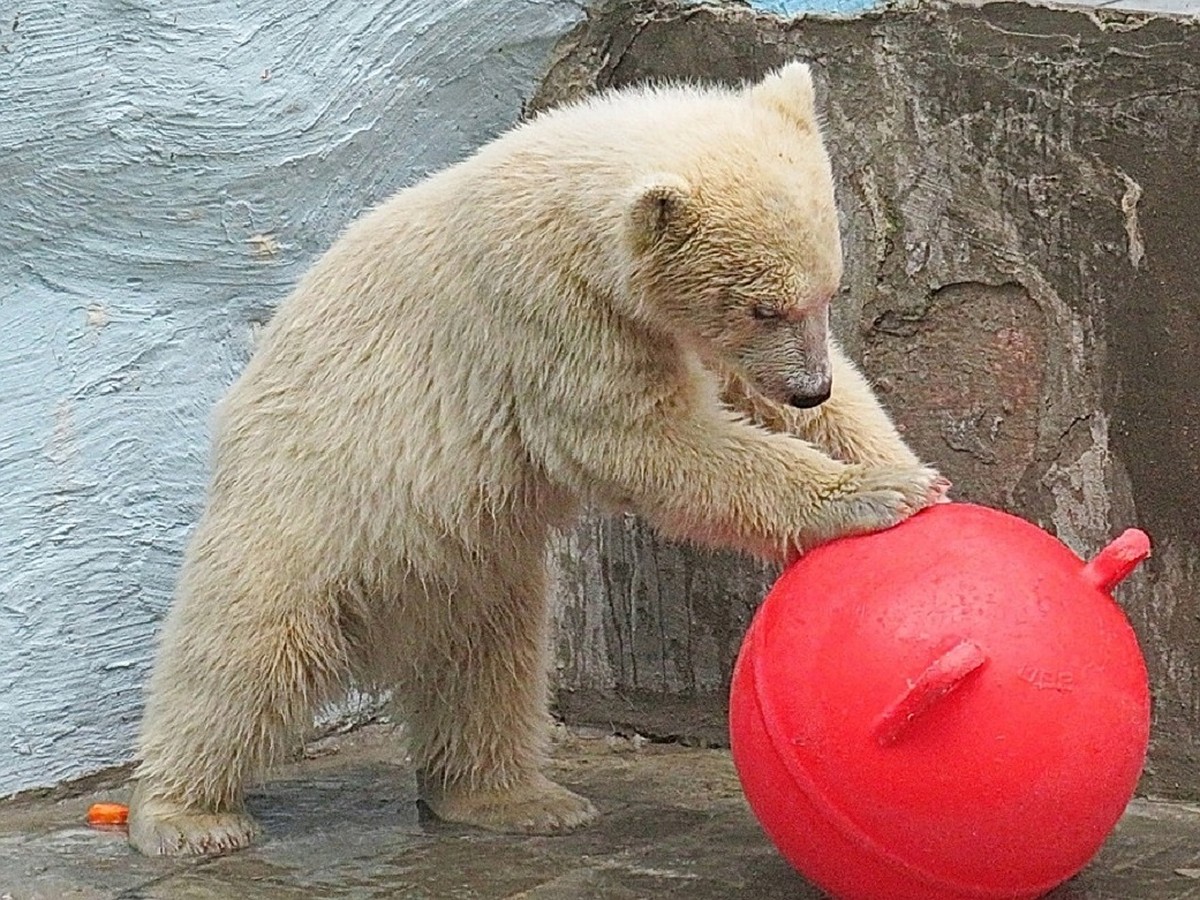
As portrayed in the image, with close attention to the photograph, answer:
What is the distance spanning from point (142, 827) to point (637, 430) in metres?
1.38

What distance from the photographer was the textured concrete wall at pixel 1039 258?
144 inches

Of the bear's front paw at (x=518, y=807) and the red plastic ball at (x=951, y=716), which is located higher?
the red plastic ball at (x=951, y=716)

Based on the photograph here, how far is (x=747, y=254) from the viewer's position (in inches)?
123

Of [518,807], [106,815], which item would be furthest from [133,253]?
[518,807]

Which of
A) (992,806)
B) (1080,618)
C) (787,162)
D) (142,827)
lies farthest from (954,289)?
(142,827)

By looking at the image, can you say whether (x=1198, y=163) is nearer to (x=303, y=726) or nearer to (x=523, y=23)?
(x=523, y=23)

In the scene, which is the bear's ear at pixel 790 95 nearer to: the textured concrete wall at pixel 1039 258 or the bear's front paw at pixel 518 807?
the textured concrete wall at pixel 1039 258

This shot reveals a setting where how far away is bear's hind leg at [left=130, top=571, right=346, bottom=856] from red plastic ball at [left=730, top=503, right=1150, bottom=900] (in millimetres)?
1093

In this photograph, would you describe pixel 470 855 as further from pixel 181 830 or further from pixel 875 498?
pixel 875 498

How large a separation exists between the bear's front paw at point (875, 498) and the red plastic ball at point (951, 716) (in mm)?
89

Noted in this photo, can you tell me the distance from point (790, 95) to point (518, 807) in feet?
5.40

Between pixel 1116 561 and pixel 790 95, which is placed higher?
pixel 790 95

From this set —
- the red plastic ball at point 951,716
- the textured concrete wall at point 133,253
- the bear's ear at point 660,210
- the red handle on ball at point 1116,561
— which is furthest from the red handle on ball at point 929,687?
the textured concrete wall at point 133,253

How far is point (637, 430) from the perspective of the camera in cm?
325
